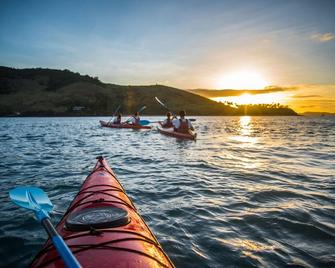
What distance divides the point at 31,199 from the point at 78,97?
104 m

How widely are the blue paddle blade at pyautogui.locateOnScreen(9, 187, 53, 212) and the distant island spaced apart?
296 ft

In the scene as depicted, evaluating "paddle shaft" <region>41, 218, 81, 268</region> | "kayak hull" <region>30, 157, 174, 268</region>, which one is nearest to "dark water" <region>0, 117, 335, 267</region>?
"kayak hull" <region>30, 157, 174, 268</region>

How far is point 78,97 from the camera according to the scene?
101062 mm

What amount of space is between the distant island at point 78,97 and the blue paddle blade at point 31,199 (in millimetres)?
90169

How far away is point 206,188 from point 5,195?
499cm

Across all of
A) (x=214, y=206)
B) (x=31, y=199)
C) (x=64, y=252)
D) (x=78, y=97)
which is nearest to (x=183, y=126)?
(x=214, y=206)

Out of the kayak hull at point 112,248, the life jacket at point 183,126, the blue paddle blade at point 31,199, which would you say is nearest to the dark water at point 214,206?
the blue paddle blade at point 31,199

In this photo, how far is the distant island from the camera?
91.6 meters

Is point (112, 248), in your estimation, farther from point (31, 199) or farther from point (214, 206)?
point (214, 206)

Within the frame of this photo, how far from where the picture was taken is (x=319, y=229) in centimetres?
459

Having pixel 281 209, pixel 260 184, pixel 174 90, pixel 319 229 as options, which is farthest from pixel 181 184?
pixel 174 90

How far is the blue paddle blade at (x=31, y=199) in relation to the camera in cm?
336

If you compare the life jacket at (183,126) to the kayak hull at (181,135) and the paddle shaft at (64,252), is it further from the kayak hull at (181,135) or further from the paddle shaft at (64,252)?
the paddle shaft at (64,252)

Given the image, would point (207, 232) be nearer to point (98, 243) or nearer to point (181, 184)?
point (98, 243)
